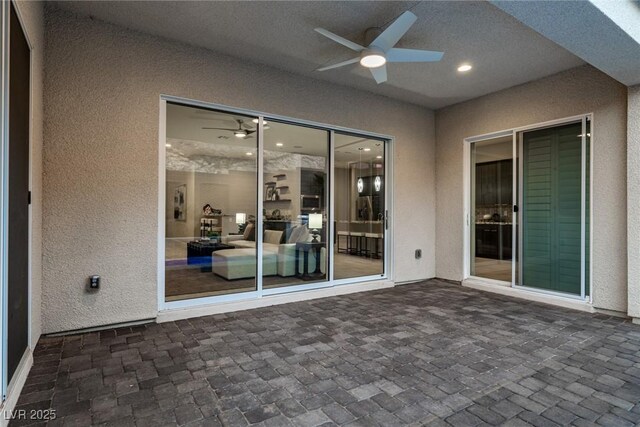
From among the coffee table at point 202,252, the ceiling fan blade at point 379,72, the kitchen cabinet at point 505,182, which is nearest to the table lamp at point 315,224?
the coffee table at point 202,252

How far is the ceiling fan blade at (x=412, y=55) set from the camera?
3.14 metres

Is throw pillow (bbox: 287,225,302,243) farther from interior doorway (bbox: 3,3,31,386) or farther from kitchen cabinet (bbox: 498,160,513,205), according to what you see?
kitchen cabinet (bbox: 498,160,513,205)

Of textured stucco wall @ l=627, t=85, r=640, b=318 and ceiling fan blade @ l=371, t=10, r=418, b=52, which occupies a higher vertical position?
ceiling fan blade @ l=371, t=10, r=418, b=52

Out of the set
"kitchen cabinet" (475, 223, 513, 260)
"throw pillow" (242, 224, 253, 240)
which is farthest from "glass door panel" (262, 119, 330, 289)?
"kitchen cabinet" (475, 223, 513, 260)

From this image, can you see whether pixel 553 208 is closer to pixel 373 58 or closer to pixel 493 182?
pixel 493 182

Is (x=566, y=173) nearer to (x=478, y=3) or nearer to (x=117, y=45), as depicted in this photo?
(x=478, y=3)

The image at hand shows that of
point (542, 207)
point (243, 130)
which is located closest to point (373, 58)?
point (243, 130)

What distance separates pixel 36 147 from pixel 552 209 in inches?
221

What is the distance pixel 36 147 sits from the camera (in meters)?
2.66

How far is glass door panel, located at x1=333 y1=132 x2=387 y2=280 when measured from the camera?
5.00 meters

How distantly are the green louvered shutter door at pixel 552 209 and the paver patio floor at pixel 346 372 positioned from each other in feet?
2.70

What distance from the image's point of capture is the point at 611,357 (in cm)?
261

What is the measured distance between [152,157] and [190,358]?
2.02 meters

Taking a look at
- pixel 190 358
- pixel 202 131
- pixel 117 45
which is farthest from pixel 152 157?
pixel 190 358
